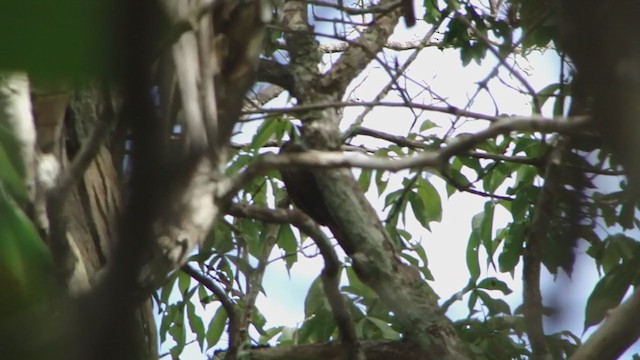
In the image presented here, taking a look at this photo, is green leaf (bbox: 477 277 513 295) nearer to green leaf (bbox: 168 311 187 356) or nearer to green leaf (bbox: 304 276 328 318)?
green leaf (bbox: 304 276 328 318)

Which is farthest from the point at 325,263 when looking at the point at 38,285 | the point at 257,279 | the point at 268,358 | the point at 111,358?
the point at 111,358

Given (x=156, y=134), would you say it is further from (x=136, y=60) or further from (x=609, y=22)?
(x=609, y=22)

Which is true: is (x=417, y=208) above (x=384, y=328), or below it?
above

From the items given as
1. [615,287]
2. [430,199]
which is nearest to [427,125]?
[430,199]

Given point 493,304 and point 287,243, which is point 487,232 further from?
point 287,243

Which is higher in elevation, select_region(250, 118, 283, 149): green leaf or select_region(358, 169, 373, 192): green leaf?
select_region(250, 118, 283, 149): green leaf

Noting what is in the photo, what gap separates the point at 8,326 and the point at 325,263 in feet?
4.26

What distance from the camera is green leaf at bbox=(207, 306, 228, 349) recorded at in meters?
2.42

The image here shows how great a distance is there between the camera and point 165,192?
0.96ft

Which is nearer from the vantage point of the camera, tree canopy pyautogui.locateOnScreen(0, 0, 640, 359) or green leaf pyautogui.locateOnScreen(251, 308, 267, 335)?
tree canopy pyautogui.locateOnScreen(0, 0, 640, 359)

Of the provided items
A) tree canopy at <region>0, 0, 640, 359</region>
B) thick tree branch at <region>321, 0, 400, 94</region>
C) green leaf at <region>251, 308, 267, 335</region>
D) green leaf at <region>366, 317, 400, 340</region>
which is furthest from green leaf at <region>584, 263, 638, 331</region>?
green leaf at <region>251, 308, 267, 335</region>

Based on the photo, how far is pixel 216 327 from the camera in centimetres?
243

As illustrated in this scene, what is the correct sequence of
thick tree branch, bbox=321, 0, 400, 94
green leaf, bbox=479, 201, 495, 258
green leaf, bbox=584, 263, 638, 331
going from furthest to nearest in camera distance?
thick tree branch, bbox=321, 0, 400, 94, green leaf, bbox=479, 201, 495, 258, green leaf, bbox=584, 263, 638, 331

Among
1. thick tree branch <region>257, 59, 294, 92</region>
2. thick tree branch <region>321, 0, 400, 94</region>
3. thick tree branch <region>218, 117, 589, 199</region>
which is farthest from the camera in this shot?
thick tree branch <region>321, 0, 400, 94</region>
